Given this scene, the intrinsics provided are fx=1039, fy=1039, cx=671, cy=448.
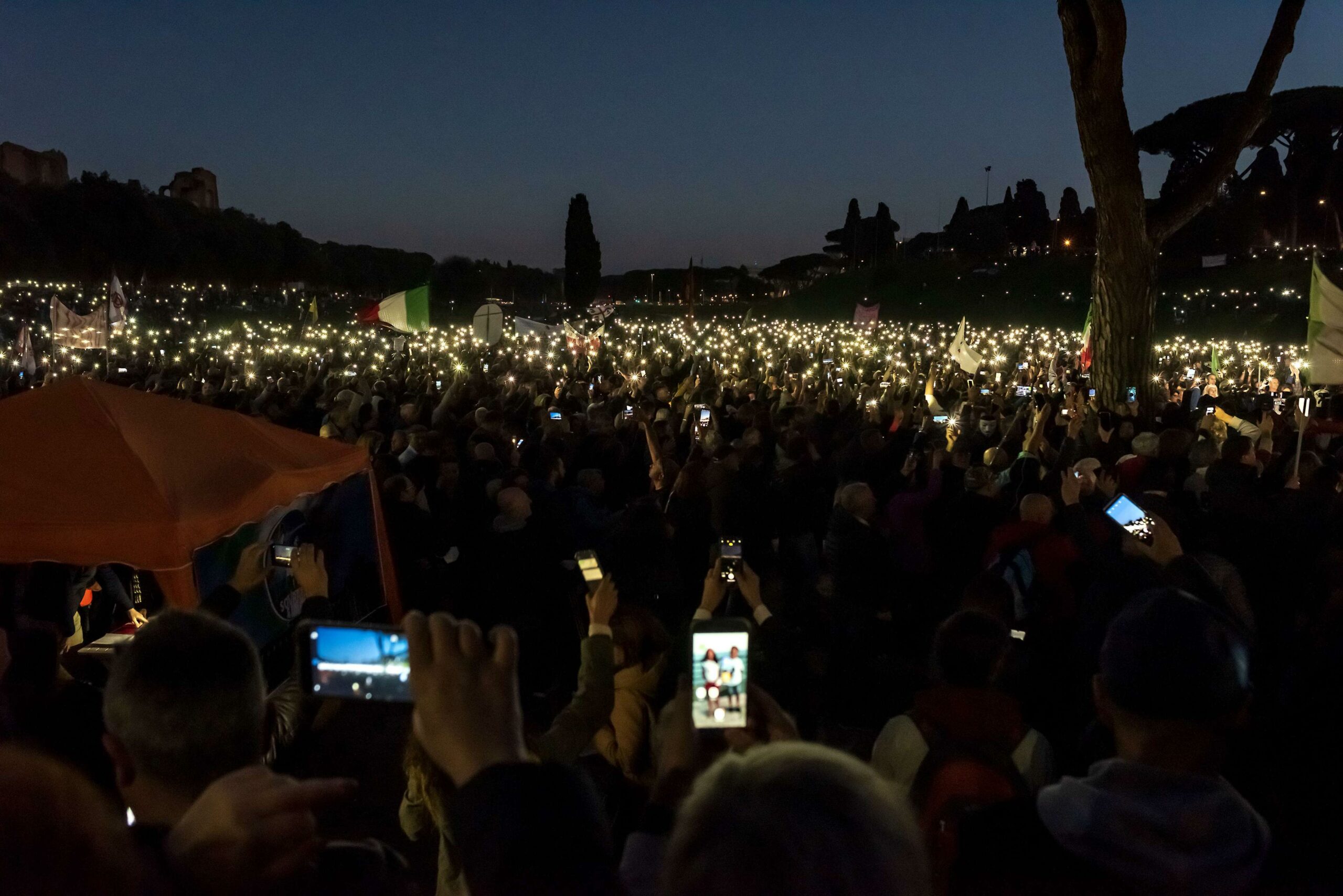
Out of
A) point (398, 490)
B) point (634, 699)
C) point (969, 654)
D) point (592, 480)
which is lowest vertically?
point (634, 699)

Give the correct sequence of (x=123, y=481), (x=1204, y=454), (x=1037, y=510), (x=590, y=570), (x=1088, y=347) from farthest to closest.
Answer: (x=1088, y=347), (x=1204, y=454), (x=1037, y=510), (x=123, y=481), (x=590, y=570)

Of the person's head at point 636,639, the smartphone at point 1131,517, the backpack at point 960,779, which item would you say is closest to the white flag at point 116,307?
the person's head at point 636,639

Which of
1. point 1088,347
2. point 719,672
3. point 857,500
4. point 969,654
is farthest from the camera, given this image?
point 1088,347

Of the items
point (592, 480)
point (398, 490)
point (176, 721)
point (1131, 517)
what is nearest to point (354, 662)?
point (176, 721)

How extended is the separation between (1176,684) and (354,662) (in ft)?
4.68

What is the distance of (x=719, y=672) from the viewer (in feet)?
7.38

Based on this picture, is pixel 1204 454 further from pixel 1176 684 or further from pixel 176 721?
pixel 176 721

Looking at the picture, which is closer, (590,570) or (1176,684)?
(1176,684)

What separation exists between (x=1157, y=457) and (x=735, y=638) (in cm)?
638

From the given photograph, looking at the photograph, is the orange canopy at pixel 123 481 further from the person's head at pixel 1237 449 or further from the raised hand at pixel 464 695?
the person's head at pixel 1237 449

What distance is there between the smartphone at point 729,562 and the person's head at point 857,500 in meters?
→ 2.22

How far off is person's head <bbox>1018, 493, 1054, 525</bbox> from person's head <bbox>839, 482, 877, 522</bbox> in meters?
0.81

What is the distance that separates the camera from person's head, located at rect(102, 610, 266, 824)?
170 centimetres

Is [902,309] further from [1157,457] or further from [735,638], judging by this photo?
[735,638]
